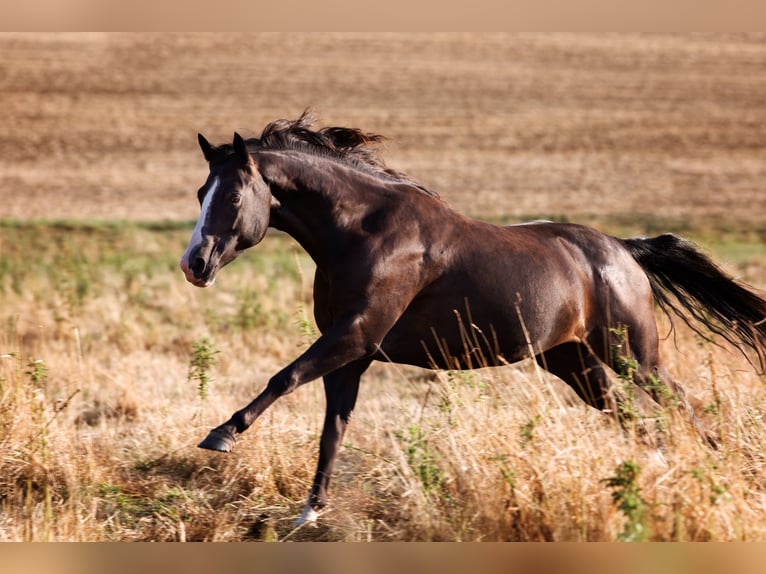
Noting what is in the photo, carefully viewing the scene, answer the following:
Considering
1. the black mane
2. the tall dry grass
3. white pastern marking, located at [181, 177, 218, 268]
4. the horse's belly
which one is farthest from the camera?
the black mane

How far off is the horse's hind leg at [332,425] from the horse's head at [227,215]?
37.2 inches

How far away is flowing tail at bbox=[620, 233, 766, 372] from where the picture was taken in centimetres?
653

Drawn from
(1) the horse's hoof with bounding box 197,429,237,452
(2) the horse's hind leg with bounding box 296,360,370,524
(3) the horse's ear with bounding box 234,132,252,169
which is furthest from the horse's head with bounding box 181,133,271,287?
(2) the horse's hind leg with bounding box 296,360,370,524

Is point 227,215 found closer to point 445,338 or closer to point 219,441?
point 219,441

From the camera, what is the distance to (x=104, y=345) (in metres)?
10.3

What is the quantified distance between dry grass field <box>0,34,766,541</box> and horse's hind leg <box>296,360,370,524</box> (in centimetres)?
11

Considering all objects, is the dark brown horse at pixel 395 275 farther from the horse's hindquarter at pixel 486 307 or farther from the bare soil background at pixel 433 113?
the bare soil background at pixel 433 113

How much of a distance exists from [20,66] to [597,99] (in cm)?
2000

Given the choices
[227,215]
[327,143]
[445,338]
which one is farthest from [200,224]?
[445,338]

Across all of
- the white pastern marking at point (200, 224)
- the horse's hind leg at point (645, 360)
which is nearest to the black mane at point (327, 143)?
the white pastern marking at point (200, 224)

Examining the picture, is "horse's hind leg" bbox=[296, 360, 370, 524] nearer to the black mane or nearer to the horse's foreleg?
the horse's foreleg

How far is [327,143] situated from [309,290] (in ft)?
24.0

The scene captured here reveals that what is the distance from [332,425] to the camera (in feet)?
18.1

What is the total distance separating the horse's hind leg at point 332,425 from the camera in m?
5.41
